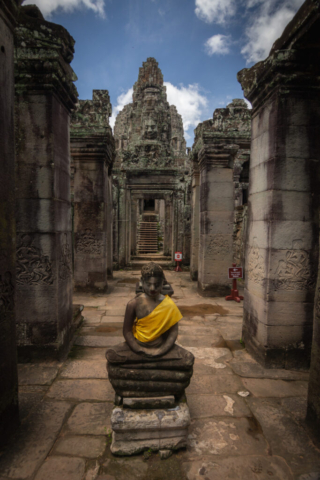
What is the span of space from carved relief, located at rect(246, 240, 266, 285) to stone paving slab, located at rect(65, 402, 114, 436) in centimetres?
Result: 243

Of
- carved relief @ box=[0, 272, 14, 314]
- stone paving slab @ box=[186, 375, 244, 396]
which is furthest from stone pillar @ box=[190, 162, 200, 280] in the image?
carved relief @ box=[0, 272, 14, 314]

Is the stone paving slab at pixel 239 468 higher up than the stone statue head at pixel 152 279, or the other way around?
the stone statue head at pixel 152 279

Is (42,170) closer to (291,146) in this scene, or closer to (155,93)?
(291,146)

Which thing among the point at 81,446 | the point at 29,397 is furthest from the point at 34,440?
the point at 29,397

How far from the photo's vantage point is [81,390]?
9.69 feet

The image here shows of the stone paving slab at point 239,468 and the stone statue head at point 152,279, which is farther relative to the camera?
the stone statue head at point 152,279

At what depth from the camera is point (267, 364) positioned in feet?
11.3

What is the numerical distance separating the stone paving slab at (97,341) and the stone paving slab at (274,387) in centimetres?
205

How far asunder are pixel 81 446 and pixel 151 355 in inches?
37.2

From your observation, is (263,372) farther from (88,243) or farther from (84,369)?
(88,243)

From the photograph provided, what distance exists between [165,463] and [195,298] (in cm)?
495

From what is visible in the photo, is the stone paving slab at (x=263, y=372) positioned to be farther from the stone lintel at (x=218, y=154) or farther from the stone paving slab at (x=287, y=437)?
the stone lintel at (x=218, y=154)

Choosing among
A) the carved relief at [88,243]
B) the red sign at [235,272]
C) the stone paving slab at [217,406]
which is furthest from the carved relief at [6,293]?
the red sign at [235,272]

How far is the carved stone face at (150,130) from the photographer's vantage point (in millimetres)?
11992
